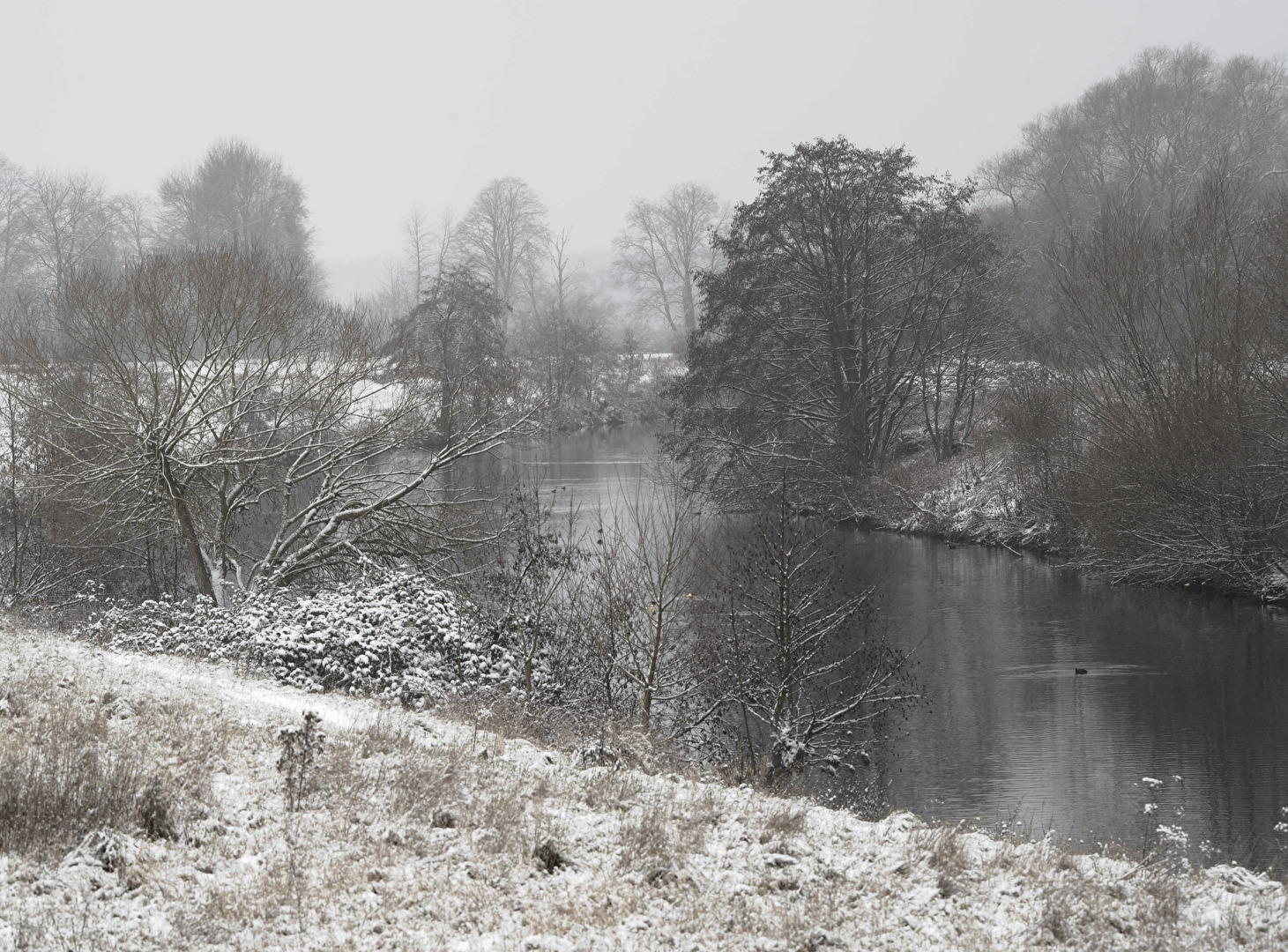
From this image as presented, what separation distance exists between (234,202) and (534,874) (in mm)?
58839

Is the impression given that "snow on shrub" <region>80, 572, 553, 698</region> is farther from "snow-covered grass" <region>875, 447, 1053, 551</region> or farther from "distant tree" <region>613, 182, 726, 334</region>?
"distant tree" <region>613, 182, 726, 334</region>

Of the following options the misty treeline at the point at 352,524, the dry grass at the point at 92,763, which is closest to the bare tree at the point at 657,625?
the misty treeline at the point at 352,524

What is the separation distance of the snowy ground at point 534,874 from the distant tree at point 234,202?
52.7 meters

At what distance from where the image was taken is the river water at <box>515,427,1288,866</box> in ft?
33.5

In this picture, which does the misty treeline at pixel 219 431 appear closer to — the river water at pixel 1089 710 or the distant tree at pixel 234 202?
the river water at pixel 1089 710

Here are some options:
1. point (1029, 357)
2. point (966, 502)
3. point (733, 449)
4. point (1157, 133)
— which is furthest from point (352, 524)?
point (1157, 133)

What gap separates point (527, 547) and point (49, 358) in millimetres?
9333

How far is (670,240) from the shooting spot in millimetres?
78312

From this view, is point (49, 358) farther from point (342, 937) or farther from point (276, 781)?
point (342, 937)

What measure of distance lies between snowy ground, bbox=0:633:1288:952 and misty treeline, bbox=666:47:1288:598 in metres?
14.6

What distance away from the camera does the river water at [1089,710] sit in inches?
402

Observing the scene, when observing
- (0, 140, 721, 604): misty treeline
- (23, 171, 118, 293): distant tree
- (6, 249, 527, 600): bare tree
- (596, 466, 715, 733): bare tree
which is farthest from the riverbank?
(23, 171, 118, 293): distant tree

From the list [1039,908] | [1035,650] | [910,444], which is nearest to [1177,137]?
[910,444]

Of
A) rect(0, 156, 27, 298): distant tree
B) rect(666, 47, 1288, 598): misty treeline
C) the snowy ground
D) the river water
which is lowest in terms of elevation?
the river water
